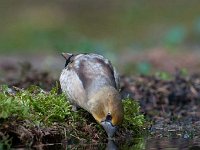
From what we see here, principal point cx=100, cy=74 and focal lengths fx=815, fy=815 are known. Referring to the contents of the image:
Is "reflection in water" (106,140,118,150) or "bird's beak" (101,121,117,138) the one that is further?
"bird's beak" (101,121,117,138)

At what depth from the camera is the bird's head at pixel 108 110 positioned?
8.51 m

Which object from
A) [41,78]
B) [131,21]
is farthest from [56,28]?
[41,78]

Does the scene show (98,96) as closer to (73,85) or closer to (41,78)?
(73,85)

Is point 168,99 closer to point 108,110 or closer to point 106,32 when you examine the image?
point 108,110

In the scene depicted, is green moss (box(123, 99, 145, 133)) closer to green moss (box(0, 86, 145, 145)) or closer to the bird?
green moss (box(0, 86, 145, 145))

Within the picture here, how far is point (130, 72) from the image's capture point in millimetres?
15891

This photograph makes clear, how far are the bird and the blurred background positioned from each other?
6747 mm

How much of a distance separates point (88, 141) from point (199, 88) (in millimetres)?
4770

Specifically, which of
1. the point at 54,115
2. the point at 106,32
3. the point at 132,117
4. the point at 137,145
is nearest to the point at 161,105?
the point at 132,117

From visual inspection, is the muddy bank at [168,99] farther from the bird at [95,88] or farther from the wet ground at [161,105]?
the bird at [95,88]

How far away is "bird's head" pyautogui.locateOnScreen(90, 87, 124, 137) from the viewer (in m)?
8.51

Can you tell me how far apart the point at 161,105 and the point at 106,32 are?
52.7 ft

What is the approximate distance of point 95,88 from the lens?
8883mm

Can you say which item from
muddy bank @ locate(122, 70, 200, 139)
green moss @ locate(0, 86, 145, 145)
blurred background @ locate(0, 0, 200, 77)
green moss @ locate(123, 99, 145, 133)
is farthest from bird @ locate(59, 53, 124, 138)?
blurred background @ locate(0, 0, 200, 77)
